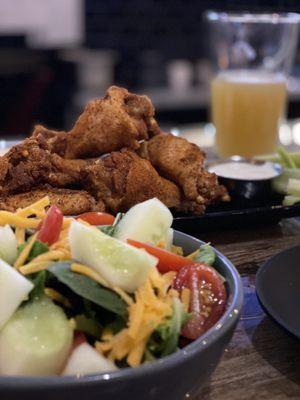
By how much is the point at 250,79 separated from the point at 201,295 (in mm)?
2281

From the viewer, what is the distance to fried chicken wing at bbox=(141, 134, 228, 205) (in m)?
1.78

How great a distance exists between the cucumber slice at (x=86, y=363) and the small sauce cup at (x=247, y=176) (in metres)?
1.18

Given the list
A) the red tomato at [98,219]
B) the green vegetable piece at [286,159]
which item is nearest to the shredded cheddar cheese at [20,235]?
the red tomato at [98,219]

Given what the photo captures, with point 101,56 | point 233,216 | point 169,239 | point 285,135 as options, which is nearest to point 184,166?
point 233,216

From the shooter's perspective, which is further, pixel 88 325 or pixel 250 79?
pixel 250 79

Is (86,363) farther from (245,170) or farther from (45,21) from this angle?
(45,21)

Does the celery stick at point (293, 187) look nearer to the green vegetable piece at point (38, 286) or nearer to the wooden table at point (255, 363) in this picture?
the wooden table at point (255, 363)

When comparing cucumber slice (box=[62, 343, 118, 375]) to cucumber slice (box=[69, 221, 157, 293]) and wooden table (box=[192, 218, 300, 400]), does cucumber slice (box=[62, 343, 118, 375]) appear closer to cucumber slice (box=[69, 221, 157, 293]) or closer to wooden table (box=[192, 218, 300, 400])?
cucumber slice (box=[69, 221, 157, 293])

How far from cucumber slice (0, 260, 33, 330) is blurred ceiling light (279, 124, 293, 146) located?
2589mm

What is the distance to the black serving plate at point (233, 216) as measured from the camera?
171 centimetres

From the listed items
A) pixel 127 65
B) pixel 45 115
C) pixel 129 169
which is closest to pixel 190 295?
pixel 129 169

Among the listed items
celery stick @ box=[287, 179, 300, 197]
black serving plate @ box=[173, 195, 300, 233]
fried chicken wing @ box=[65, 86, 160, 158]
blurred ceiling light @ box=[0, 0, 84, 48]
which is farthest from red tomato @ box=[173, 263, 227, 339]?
blurred ceiling light @ box=[0, 0, 84, 48]

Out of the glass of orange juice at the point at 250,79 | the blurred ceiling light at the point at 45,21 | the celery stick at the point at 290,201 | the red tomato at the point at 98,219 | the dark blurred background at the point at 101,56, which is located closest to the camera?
the red tomato at the point at 98,219

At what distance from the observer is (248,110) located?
3.09 meters
